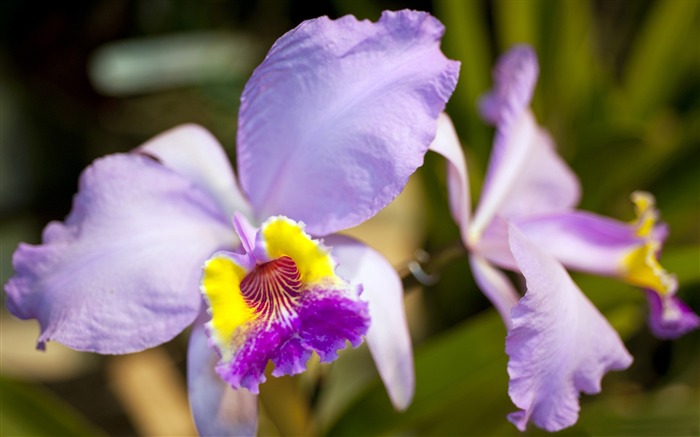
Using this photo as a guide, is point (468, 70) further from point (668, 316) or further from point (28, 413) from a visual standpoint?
point (28, 413)

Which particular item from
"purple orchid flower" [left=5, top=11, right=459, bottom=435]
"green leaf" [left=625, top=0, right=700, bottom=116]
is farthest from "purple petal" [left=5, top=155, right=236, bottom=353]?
"green leaf" [left=625, top=0, right=700, bottom=116]

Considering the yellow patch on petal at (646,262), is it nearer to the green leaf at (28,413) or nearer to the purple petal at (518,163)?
the purple petal at (518,163)

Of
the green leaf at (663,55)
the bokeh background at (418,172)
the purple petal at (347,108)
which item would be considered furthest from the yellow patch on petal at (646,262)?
the green leaf at (663,55)

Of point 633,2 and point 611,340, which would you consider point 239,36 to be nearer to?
point 633,2

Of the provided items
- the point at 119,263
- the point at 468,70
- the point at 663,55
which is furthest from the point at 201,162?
the point at 663,55

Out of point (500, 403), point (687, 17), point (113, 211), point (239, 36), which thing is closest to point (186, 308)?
point (113, 211)

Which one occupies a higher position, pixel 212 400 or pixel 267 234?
pixel 267 234

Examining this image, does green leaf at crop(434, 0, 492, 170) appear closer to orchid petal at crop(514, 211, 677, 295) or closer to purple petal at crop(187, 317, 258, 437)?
orchid petal at crop(514, 211, 677, 295)
